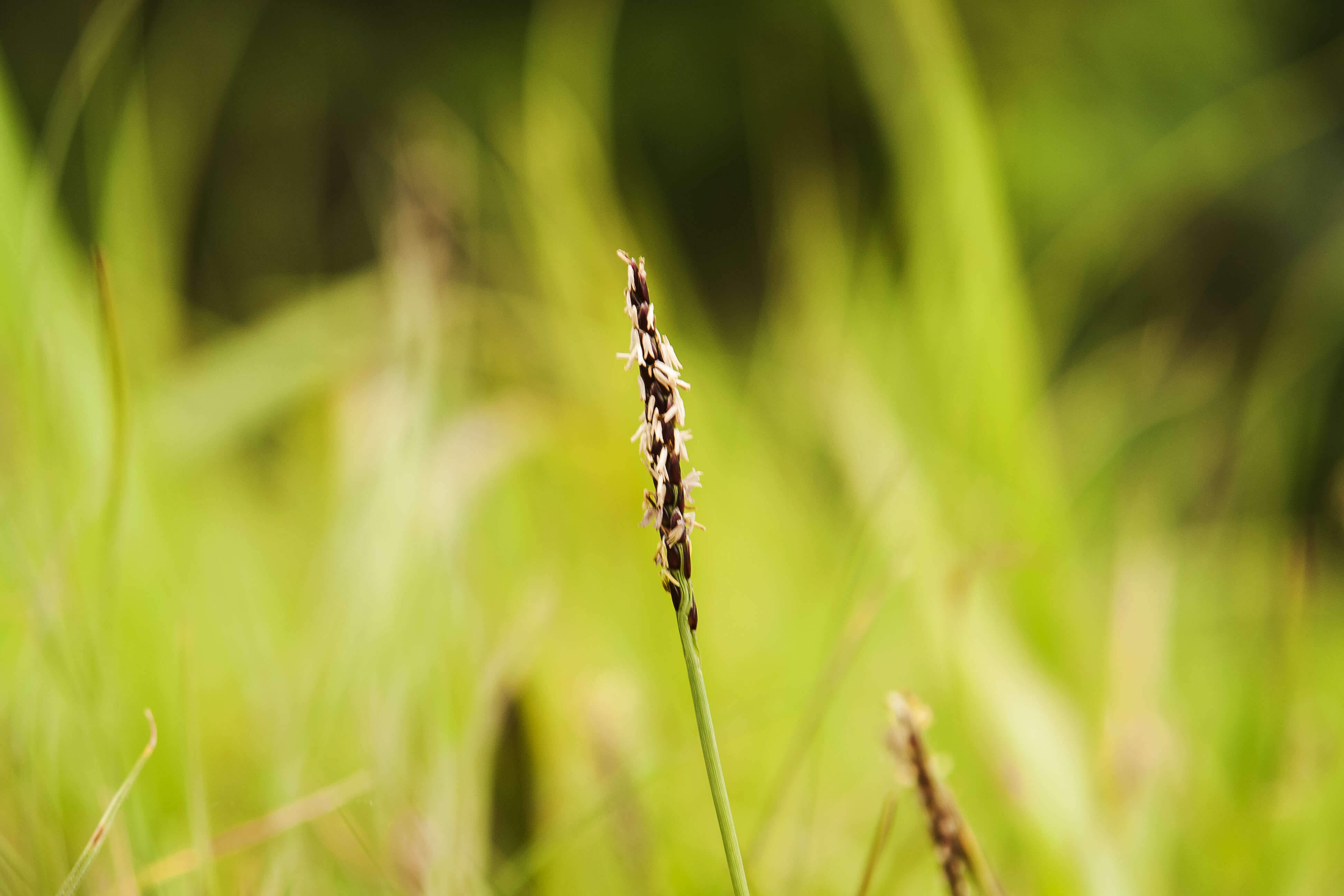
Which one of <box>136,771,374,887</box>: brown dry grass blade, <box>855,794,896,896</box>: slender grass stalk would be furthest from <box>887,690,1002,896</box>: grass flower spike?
<box>136,771,374,887</box>: brown dry grass blade

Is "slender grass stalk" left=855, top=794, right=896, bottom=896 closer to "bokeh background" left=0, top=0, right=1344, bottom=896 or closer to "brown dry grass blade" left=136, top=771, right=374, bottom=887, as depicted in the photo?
"bokeh background" left=0, top=0, right=1344, bottom=896

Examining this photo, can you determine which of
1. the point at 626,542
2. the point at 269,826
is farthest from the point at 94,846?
the point at 626,542

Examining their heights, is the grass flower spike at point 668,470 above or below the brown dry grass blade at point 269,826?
above

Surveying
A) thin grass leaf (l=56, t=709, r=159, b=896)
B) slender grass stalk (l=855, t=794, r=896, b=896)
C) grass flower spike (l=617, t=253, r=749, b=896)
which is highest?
grass flower spike (l=617, t=253, r=749, b=896)

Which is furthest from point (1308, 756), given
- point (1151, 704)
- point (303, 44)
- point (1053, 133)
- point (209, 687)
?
point (303, 44)

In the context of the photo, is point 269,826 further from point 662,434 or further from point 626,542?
point 626,542

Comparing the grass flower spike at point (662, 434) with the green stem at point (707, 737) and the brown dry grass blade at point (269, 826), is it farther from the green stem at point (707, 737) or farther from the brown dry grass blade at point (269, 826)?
the brown dry grass blade at point (269, 826)

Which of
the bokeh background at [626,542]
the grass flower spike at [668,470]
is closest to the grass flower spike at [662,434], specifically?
the grass flower spike at [668,470]
